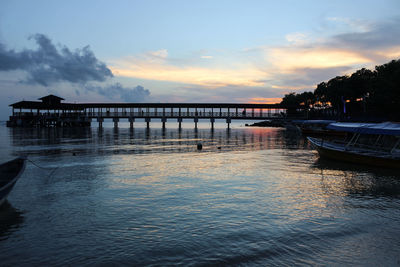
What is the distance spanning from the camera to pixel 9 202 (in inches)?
480

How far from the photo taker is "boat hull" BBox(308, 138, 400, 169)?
821 inches

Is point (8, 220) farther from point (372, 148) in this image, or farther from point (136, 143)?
point (136, 143)

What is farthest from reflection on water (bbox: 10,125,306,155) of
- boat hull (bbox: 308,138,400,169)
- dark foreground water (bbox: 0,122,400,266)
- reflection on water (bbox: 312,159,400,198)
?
dark foreground water (bbox: 0,122,400,266)

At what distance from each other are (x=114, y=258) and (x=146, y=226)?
2.22 metres

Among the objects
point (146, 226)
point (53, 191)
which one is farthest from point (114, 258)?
point (53, 191)

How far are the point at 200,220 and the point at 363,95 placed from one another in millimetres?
89197

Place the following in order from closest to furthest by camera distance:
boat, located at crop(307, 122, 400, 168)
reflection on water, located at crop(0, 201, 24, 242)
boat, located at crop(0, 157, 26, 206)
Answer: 1. reflection on water, located at crop(0, 201, 24, 242)
2. boat, located at crop(0, 157, 26, 206)
3. boat, located at crop(307, 122, 400, 168)

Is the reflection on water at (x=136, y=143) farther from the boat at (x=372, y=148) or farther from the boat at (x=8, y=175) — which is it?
the boat at (x=8, y=175)

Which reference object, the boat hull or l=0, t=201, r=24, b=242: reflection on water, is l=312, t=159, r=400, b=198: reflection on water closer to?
the boat hull

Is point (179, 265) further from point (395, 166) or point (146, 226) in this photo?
point (395, 166)

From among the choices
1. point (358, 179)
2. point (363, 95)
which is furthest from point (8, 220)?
point (363, 95)

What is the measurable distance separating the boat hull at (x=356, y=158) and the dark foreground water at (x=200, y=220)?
2.81 m

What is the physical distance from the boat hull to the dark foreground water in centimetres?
281

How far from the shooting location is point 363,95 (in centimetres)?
8562
